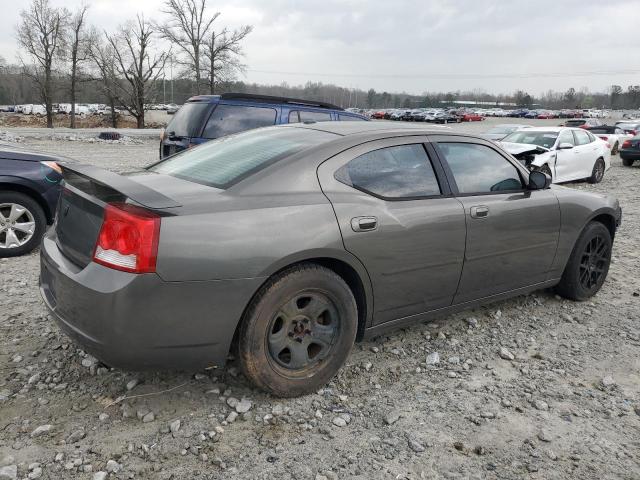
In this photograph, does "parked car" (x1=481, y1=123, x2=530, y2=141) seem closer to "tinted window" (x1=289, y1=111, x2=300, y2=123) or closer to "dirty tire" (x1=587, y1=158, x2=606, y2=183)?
"dirty tire" (x1=587, y1=158, x2=606, y2=183)

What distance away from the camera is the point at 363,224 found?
9.96 ft

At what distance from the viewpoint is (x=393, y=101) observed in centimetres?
13200

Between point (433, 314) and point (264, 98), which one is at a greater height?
point (264, 98)

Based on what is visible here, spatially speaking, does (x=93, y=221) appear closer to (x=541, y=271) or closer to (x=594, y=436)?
(x=594, y=436)

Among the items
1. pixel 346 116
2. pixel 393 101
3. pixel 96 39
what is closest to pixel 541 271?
pixel 346 116

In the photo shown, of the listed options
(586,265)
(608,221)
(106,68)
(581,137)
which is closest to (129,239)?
(586,265)

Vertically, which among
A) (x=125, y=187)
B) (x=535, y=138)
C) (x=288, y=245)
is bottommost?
(x=288, y=245)

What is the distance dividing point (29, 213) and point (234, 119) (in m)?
3.74

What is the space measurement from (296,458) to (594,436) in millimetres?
1636

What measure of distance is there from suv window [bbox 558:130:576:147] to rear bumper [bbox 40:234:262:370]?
40.4 ft

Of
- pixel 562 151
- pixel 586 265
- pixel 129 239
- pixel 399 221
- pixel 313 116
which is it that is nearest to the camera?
pixel 129 239

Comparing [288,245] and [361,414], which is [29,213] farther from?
[361,414]

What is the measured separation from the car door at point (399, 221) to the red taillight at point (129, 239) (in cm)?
104

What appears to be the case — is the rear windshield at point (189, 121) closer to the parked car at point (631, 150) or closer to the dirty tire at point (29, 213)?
the dirty tire at point (29, 213)
